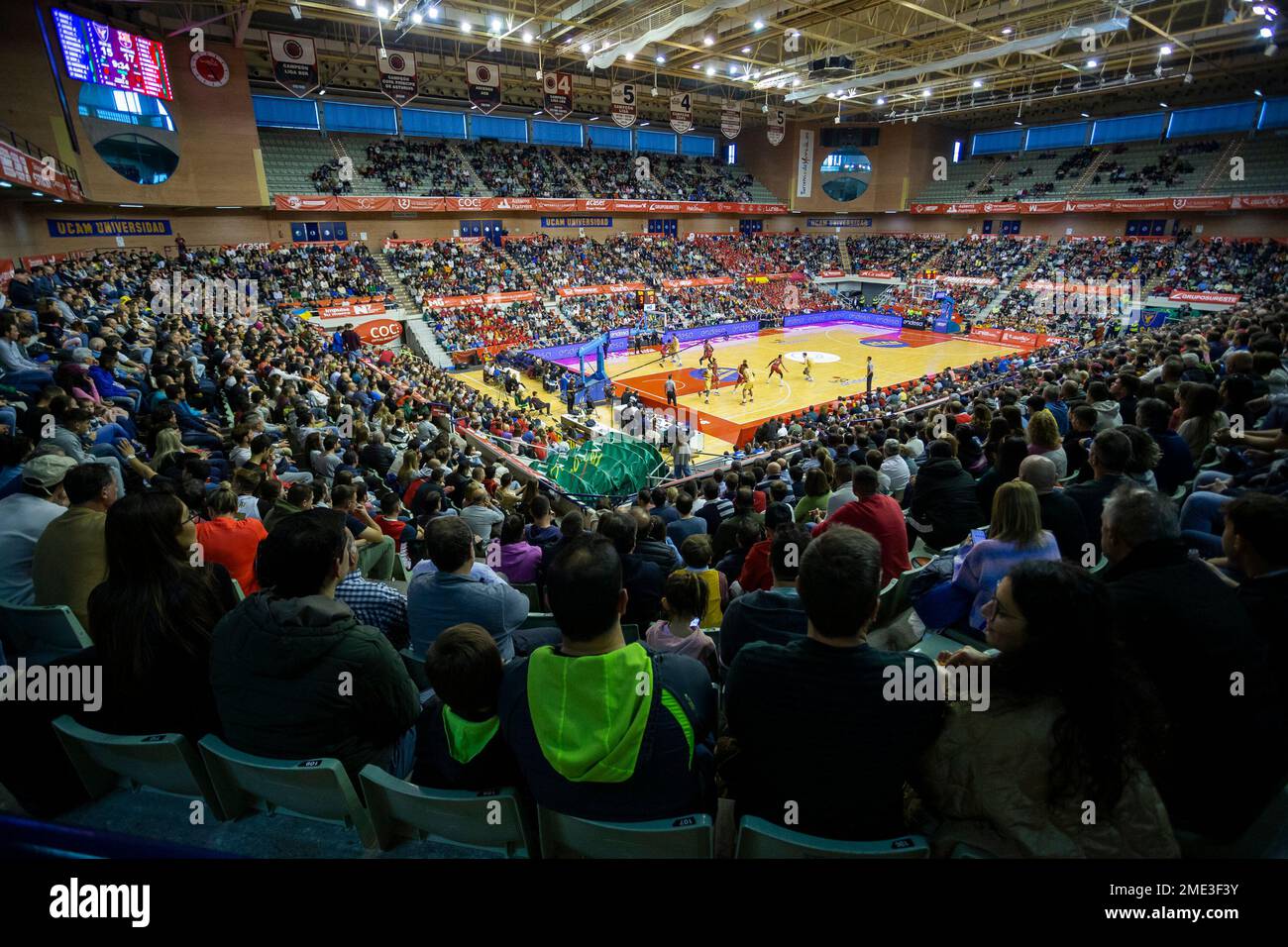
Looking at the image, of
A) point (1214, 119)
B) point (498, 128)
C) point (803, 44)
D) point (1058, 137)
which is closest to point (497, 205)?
point (498, 128)

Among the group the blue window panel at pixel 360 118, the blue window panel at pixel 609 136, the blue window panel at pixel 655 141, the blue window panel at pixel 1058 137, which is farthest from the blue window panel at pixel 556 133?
the blue window panel at pixel 1058 137

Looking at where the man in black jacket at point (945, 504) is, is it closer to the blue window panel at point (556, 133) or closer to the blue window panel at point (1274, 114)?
the blue window panel at point (556, 133)

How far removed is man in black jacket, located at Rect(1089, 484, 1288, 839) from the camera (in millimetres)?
2213

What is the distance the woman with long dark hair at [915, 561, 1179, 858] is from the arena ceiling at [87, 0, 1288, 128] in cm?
2192

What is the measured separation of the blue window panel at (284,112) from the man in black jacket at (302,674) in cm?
3710

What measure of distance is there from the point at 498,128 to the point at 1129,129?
39128 millimetres

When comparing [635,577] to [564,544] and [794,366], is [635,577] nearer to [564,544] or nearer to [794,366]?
[564,544]

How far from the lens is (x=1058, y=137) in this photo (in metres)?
43.4

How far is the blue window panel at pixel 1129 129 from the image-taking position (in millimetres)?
38438

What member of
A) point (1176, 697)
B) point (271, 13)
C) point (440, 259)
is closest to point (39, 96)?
point (271, 13)

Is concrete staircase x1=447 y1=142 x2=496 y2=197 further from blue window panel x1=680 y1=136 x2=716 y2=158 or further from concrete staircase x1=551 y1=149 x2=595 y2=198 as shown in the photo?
blue window panel x1=680 y1=136 x2=716 y2=158

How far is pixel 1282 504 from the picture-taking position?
2521 millimetres

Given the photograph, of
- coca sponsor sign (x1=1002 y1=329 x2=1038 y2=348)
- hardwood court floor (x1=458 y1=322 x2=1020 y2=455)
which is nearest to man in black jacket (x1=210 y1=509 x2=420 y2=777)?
hardwood court floor (x1=458 y1=322 x2=1020 y2=455)
